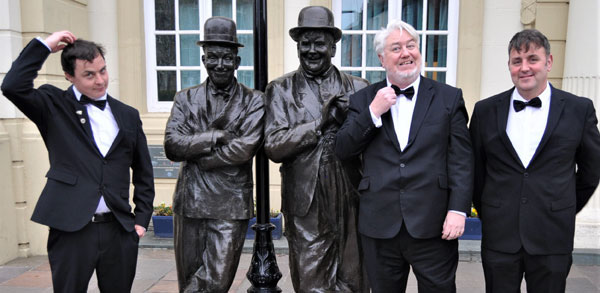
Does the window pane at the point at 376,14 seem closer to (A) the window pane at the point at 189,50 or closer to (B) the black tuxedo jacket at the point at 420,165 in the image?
(A) the window pane at the point at 189,50

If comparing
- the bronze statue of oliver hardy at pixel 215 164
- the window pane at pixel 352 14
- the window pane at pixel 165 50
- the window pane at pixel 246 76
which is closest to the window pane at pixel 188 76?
the window pane at pixel 165 50

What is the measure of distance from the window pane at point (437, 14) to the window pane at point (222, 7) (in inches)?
103

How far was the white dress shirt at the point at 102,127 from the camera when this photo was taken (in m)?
2.78

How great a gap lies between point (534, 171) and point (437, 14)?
4464mm

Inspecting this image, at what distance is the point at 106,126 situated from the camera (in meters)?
2.83

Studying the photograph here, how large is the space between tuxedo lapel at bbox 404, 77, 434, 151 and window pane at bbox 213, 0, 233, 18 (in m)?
4.61

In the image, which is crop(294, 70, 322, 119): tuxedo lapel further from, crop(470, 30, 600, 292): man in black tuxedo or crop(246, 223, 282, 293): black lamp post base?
crop(470, 30, 600, 292): man in black tuxedo

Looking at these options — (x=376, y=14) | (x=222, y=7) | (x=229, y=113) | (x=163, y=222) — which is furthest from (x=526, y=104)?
(x=222, y=7)

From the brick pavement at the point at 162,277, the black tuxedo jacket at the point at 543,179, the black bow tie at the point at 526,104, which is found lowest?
the brick pavement at the point at 162,277

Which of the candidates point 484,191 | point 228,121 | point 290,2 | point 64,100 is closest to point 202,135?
point 228,121

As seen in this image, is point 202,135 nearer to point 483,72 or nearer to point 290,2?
point 290,2

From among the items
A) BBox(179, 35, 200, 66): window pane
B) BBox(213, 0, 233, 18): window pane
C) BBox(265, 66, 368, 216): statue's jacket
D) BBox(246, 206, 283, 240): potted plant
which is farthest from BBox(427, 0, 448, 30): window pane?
BBox(265, 66, 368, 216): statue's jacket

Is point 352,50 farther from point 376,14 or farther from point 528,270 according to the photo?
point 528,270

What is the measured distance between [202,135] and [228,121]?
0.72 ft
